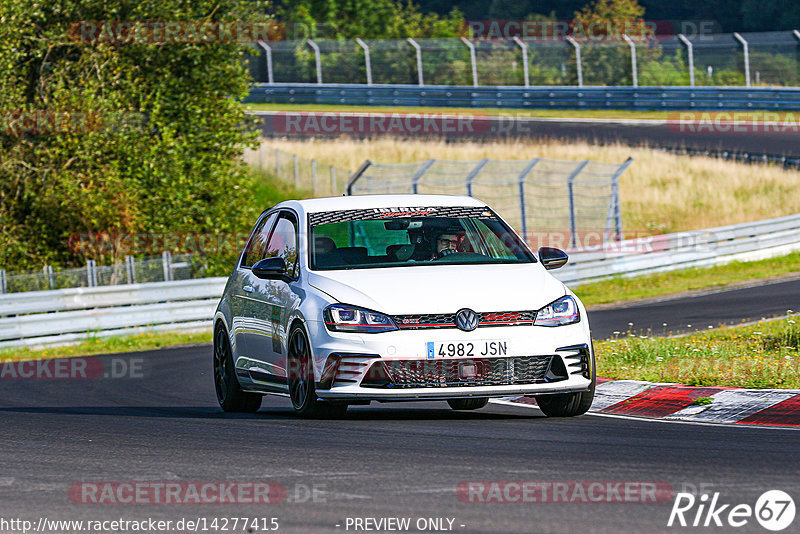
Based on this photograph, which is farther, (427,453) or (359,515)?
(427,453)

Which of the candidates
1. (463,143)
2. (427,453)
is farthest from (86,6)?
(427,453)

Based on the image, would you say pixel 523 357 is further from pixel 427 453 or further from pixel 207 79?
pixel 207 79

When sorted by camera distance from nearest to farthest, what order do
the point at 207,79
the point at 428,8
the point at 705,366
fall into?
the point at 705,366
the point at 207,79
the point at 428,8

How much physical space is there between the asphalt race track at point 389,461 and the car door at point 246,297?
0.51 meters

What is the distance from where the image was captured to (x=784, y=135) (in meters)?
42.4

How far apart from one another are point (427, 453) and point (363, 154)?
3464 cm

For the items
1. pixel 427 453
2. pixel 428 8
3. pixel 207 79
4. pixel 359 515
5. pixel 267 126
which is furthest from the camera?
pixel 428 8

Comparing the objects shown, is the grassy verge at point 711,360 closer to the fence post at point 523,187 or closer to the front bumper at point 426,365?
the front bumper at point 426,365

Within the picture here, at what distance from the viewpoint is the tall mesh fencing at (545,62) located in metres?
45.0

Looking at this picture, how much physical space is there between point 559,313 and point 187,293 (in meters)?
15.9

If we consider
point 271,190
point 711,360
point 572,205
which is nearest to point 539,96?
point 271,190

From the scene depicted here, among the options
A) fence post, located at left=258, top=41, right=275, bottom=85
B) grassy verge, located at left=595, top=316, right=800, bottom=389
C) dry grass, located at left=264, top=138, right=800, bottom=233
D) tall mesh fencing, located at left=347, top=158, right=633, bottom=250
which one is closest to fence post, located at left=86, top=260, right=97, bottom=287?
tall mesh fencing, located at left=347, top=158, right=633, bottom=250

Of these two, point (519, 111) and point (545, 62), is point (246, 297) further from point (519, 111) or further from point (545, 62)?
point (545, 62)

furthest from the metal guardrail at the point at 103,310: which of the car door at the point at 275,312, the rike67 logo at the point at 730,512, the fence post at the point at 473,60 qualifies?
the fence post at the point at 473,60
